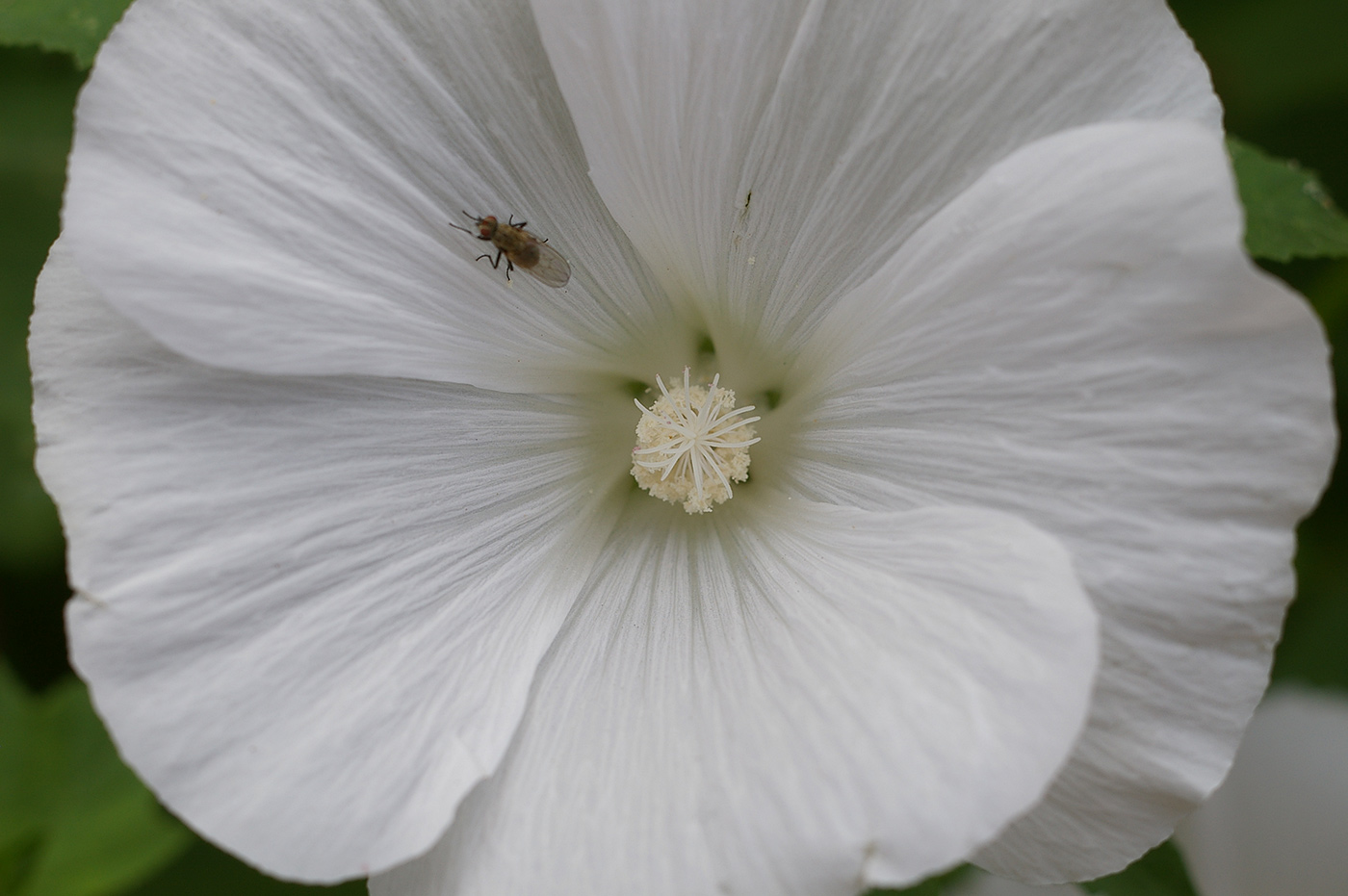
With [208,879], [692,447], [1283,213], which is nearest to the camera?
[692,447]

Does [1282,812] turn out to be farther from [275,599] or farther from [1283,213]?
[275,599]

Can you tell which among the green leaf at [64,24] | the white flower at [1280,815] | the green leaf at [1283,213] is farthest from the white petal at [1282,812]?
the green leaf at [64,24]

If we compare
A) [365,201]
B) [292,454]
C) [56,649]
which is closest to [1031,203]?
[365,201]


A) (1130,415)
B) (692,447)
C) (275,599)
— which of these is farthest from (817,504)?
(275,599)

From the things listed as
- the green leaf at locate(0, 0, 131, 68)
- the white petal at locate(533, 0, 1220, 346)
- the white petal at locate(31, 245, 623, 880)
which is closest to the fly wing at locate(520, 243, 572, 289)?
the white petal at locate(533, 0, 1220, 346)

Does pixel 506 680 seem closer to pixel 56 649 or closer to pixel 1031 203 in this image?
pixel 1031 203

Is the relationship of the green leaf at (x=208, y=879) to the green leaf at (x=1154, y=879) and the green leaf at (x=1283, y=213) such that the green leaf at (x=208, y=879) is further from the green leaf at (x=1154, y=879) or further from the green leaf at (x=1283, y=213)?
the green leaf at (x=1283, y=213)

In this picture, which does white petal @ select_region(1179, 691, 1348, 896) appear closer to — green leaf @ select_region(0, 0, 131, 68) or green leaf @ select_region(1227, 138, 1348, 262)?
green leaf @ select_region(1227, 138, 1348, 262)

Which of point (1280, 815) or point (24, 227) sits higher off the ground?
point (24, 227)
